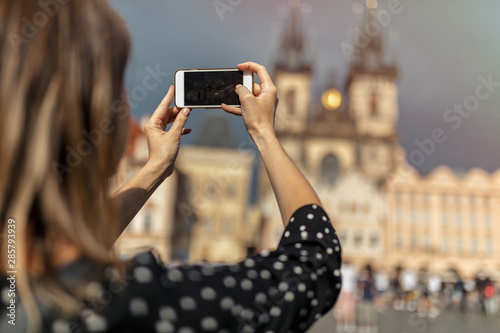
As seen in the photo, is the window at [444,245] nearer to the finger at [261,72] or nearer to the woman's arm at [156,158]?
the woman's arm at [156,158]

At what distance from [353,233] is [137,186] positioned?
57293 millimetres

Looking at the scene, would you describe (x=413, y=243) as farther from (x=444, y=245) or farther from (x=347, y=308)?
(x=347, y=308)

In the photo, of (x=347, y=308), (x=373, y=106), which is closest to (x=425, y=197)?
(x=373, y=106)

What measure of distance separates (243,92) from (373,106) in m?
74.8

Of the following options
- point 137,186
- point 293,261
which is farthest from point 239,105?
point 293,261

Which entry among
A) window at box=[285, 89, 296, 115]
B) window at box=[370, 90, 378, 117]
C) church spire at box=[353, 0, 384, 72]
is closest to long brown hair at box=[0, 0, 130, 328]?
window at box=[285, 89, 296, 115]

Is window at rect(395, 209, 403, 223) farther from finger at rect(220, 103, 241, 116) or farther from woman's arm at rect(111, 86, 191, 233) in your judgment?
finger at rect(220, 103, 241, 116)

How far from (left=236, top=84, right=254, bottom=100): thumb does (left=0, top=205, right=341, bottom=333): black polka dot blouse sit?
1.09 feet

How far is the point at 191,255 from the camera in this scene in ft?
Answer: 214

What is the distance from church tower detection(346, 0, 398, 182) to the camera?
70125mm

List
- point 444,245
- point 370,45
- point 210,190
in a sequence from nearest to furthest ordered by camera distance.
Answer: point 444,245, point 210,190, point 370,45

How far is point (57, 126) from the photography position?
107 centimetres

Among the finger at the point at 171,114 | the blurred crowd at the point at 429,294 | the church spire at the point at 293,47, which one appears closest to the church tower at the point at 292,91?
the church spire at the point at 293,47

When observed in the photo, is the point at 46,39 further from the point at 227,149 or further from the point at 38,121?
the point at 227,149
